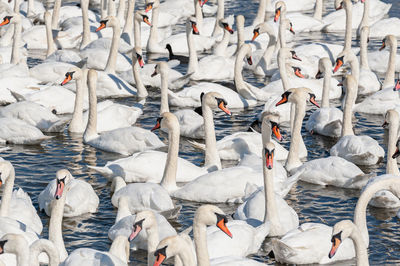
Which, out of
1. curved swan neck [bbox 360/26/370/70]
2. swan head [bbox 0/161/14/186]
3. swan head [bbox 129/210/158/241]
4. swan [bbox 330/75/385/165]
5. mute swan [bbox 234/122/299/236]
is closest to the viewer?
swan head [bbox 129/210/158/241]

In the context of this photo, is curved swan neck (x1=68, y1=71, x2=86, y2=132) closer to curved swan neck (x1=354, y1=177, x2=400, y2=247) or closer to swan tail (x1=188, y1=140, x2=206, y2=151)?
swan tail (x1=188, y1=140, x2=206, y2=151)

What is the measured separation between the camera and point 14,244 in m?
9.55

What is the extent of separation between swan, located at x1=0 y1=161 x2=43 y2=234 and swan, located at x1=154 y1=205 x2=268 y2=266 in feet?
7.33

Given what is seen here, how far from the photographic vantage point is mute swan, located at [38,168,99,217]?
1276 centimetres

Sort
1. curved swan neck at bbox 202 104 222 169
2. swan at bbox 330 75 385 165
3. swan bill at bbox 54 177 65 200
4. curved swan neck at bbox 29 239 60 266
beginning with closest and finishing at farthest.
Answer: curved swan neck at bbox 29 239 60 266 < swan bill at bbox 54 177 65 200 < curved swan neck at bbox 202 104 222 169 < swan at bbox 330 75 385 165

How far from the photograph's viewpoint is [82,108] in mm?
17062

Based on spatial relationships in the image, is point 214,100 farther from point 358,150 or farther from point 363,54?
point 363,54

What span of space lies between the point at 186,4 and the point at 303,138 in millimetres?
13678

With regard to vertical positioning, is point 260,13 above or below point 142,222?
below

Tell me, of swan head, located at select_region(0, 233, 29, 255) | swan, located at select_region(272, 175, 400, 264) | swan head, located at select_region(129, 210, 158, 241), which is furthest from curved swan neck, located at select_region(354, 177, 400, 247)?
swan head, located at select_region(0, 233, 29, 255)

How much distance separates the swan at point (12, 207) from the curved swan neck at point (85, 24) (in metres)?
12.1

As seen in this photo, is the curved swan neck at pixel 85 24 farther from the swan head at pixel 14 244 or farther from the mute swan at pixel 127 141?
the swan head at pixel 14 244

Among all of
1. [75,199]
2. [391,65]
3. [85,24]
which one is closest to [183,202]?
[75,199]

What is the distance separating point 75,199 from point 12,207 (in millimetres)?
965
